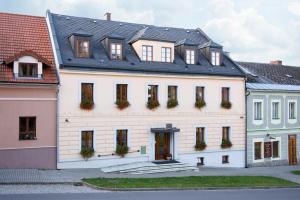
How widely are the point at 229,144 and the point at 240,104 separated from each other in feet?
11.3

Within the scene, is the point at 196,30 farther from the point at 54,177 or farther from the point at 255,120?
the point at 54,177

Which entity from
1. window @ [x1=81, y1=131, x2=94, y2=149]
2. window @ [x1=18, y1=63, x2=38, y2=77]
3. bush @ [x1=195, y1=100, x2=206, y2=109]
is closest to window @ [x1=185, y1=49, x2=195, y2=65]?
bush @ [x1=195, y1=100, x2=206, y2=109]

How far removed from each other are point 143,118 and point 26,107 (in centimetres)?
816

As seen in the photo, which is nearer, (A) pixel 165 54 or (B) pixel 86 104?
(B) pixel 86 104

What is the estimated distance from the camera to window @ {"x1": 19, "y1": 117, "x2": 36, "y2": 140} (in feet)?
80.2

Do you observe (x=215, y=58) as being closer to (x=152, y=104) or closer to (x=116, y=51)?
(x=152, y=104)

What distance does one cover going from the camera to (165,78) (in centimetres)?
2906

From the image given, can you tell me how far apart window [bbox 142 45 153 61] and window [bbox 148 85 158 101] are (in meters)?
2.15

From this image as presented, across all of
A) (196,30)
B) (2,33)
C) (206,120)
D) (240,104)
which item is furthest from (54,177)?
(196,30)

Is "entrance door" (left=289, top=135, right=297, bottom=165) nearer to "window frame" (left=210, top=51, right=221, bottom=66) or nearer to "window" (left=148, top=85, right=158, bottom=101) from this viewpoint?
"window frame" (left=210, top=51, right=221, bottom=66)

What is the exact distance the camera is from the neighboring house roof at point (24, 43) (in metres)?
24.2

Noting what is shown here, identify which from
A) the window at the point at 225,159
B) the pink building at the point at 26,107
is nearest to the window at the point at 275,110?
the window at the point at 225,159

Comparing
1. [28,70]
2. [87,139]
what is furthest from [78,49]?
[87,139]

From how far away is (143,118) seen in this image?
28266mm
